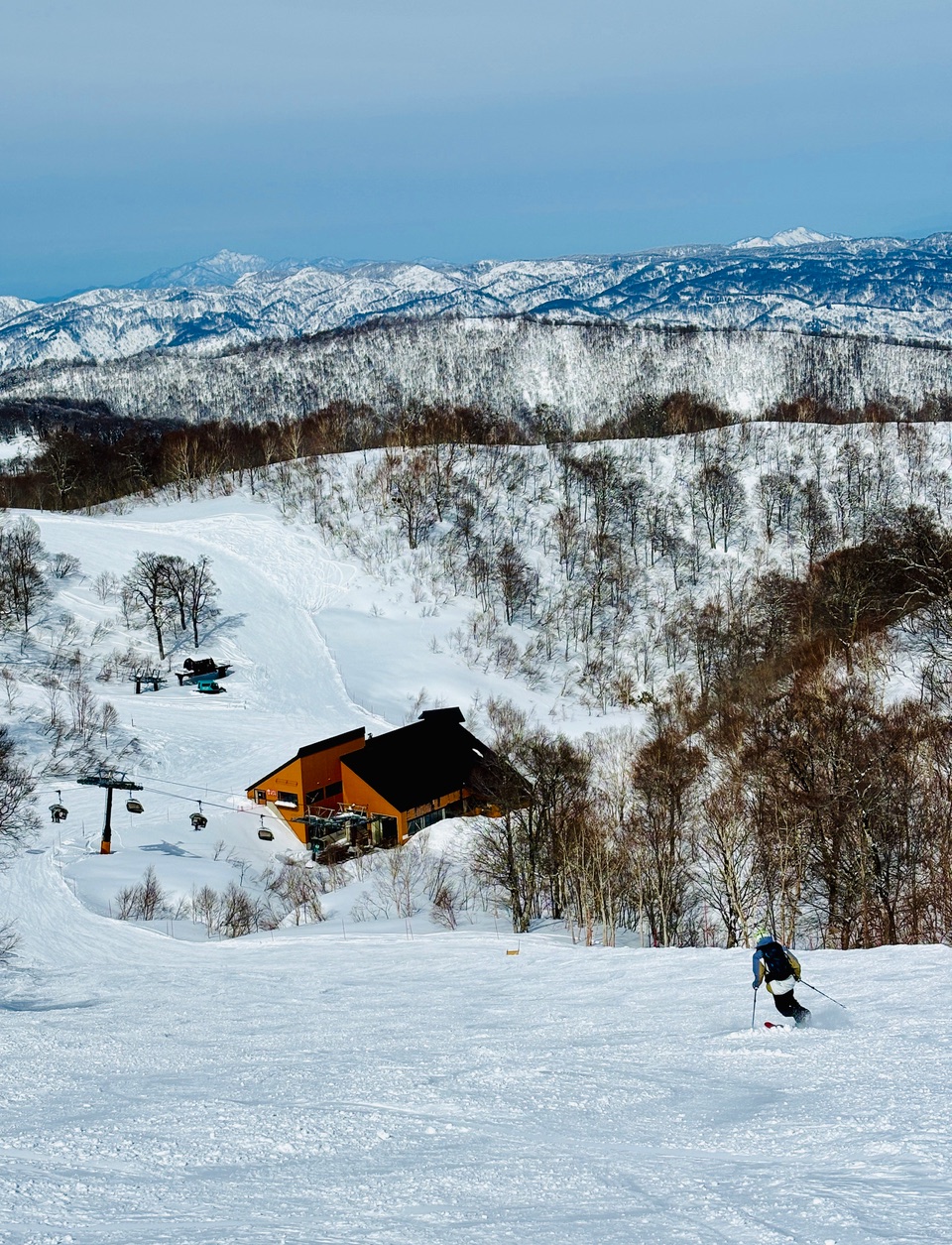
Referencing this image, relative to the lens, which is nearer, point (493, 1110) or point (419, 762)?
point (493, 1110)

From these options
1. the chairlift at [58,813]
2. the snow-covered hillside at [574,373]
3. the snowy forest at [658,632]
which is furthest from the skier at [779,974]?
the snow-covered hillside at [574,373]

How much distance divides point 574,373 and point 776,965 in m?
182

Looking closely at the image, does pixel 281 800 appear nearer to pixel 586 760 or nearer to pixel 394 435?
pixel 586 760

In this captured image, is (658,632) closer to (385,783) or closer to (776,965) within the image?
(385,783)

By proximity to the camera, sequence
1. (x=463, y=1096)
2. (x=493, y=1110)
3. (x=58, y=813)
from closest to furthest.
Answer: (x=493, y=1110) < (x=463, y=1096) < (x=58, y=813)

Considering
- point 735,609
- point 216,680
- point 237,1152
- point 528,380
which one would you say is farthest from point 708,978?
point 528,380

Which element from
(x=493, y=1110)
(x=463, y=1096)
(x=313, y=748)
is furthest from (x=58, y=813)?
(x=493, y=1110)

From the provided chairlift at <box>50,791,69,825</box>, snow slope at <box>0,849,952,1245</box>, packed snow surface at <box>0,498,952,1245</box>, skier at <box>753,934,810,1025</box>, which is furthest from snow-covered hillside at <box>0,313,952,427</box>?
skier at <box>753,934,810,1025</box>

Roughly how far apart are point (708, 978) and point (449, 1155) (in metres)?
6.88

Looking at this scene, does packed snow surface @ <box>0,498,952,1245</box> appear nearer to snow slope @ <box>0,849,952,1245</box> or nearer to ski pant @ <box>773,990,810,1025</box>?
snow slope @ <box>0,849,952,1245</box>

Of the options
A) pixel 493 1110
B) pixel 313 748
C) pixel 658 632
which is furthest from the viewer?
pixel 658 632

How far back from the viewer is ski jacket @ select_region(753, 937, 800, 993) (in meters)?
9.97

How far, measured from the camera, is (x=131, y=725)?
45.5 metres

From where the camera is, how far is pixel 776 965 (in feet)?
32.8
